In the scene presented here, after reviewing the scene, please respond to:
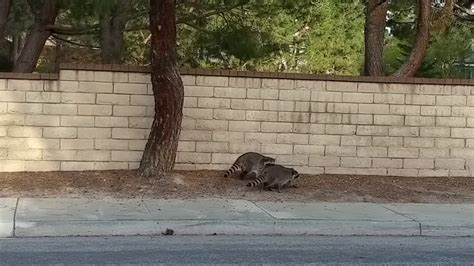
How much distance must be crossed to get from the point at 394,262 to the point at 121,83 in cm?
643

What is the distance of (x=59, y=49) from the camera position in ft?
81.0

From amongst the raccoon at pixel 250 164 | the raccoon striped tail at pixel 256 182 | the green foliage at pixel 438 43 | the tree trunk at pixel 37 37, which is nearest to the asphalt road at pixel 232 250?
the raccoon striped tail at pixel 256 182

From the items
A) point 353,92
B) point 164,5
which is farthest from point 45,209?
point 353,92

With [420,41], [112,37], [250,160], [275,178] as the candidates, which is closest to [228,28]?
[112,37]

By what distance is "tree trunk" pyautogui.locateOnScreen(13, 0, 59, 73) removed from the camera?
1447cm

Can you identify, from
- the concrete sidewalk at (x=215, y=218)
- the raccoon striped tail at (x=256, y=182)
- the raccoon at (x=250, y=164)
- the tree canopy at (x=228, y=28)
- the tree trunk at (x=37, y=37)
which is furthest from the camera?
the tree trunk at (x=37, y=37)

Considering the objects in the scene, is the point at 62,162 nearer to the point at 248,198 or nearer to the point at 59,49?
the point at 248,198

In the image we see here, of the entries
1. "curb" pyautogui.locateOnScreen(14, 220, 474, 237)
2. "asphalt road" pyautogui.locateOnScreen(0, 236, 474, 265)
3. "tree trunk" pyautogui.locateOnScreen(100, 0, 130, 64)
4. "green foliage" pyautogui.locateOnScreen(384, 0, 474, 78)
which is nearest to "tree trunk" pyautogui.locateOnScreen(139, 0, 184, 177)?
"tree trunk" pyautogui.locateOnScreen(100, 0, 130, 64)

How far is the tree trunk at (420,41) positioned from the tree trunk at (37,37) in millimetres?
7359

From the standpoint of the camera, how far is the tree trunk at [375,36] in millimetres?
13727

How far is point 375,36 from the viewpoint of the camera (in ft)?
45.2

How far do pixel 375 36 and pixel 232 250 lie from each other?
24.9 ft

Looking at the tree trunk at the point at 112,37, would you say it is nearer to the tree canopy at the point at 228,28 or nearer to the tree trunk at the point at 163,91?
the tree canopy at the point at 228,28

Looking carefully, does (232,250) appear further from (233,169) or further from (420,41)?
(420,41)
